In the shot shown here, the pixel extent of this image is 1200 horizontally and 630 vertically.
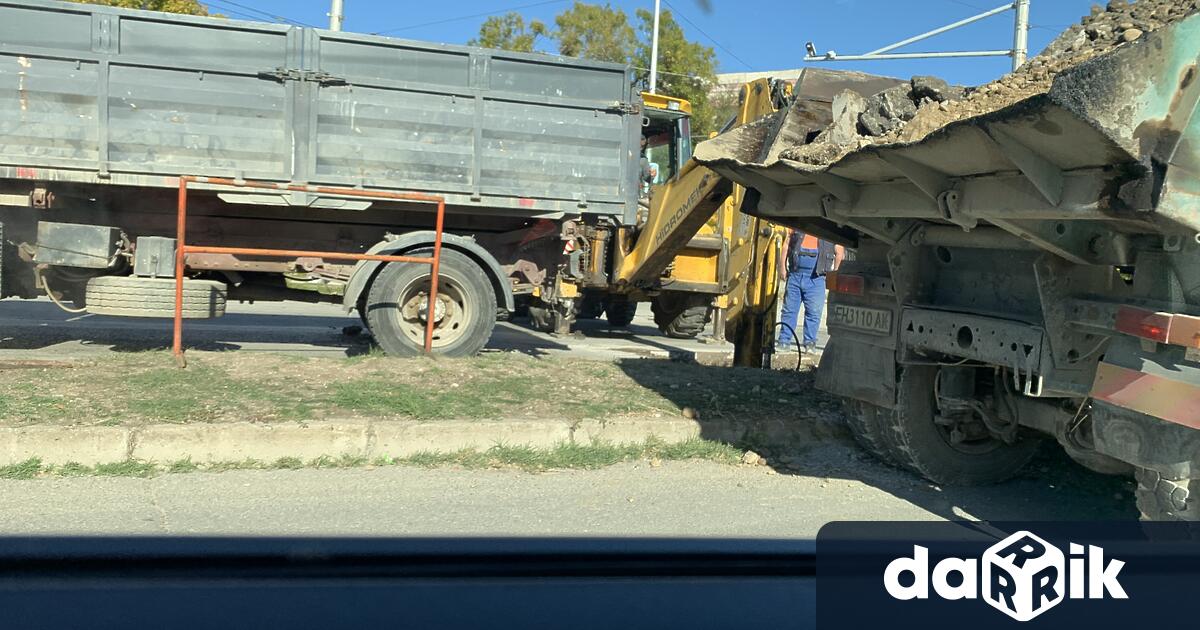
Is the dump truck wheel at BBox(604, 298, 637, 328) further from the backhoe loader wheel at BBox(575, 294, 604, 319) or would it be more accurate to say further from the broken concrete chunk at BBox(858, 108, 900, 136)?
the broken concrete chunk at BBox(858, 108, 900, 136)

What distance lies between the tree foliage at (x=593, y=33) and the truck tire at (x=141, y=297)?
22746 mm

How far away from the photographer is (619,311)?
1312 centimetres

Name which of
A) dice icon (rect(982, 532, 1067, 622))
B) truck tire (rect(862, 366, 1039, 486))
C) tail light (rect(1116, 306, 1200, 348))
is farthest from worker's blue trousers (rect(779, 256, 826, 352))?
tail light (rect(1116, 306, 1200, 348))

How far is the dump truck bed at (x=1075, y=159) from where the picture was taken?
318 centimetres

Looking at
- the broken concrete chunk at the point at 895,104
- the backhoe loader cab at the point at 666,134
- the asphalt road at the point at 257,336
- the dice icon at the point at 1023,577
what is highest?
the backhoe loader cab at the point at 666,134

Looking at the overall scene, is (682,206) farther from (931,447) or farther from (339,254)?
(931,447)

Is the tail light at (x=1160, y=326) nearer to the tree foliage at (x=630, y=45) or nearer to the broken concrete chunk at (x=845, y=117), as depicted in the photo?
the broken concrete chunk at (x=845, y=117)

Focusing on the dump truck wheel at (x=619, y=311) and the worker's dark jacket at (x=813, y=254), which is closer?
the worker's dark jacket at (x=813, y=254)

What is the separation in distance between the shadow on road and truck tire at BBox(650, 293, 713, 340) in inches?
155

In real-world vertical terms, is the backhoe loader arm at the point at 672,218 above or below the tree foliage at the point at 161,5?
below

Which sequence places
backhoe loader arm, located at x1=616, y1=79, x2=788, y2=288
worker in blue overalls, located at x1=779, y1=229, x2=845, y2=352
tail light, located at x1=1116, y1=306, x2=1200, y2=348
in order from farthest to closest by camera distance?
1. worker in blue overalls, located at x1=779, y1=229, x2=845, y2=352
2. backhoe loader arm, located at x1=616, y1=79, x2=788, y2=288
3. tail light, located at x1=1116, y1=306, x2=1200, y2=348

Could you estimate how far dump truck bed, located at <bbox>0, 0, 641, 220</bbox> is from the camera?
7348 millimetres

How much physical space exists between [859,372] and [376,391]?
3.15m

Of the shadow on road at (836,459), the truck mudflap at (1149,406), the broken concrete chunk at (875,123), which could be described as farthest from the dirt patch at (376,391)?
the truck mudflap at (1149,406)
